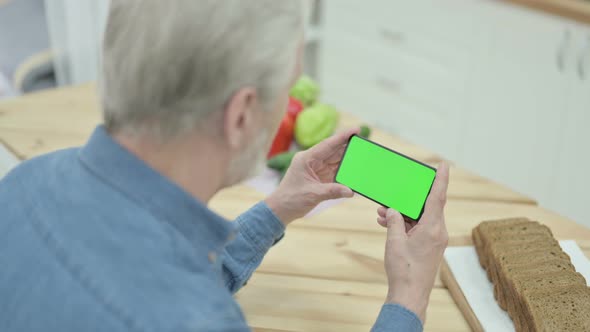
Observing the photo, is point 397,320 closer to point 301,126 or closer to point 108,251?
point 108,251

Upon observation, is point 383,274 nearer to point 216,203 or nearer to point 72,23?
point 216,203

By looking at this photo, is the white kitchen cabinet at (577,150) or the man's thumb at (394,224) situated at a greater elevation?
the man's thumb at (394,224)

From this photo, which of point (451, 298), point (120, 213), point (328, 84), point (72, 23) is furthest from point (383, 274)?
point (328, 84)

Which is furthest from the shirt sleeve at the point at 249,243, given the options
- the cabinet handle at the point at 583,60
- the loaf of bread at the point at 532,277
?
the cabinet handle at the point at 583,60

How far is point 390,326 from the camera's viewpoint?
2.84ft

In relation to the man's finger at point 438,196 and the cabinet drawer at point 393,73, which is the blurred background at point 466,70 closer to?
the cabinet drawer at point 393,73

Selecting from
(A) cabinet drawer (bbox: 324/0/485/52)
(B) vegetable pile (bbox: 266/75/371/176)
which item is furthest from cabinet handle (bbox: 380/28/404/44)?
(B) vegetable pile (bbox: 266/75/371/176)

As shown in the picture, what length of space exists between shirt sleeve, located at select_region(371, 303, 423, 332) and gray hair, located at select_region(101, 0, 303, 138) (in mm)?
333

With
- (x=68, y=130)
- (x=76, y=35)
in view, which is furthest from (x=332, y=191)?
(x=76, y=35)

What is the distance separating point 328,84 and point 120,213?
2644mm

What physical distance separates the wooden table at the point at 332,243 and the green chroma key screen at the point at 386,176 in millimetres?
158

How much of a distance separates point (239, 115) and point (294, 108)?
2.55 feet

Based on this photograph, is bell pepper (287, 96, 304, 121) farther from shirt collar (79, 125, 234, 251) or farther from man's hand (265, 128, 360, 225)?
shirt collar (79, 125, 234, 251)

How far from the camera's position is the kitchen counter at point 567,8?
2195 mm
